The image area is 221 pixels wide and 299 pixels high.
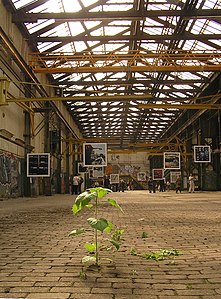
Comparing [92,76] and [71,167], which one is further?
[71,167]

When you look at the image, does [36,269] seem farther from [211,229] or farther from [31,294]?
[211,229]

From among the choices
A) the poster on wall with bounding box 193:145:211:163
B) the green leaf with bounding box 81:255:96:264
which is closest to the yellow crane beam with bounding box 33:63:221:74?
the poster on wall with bounding box 193:145:211:163

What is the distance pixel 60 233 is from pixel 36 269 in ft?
10.0

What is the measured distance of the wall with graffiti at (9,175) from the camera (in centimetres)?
2109

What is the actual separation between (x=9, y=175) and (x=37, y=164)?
1.92m

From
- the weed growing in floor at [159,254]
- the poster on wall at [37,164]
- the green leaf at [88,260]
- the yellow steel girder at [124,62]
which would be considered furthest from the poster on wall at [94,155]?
the green leaf at [88,260]

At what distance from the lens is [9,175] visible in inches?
885

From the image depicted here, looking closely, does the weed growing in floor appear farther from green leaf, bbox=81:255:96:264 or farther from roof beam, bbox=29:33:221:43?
roof beam, bbox=29:33:221:43

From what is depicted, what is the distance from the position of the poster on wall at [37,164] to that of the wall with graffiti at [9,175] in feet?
2.98

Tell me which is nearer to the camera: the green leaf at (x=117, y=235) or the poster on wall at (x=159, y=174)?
the green leaf at (x=117, y=235)

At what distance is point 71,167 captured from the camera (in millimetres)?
49625

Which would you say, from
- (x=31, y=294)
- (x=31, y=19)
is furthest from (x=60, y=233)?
(x=31, y=19)

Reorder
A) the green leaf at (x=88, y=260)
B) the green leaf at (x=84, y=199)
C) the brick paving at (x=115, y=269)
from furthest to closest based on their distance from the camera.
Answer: the green leaf at (x=88, y=260) → the green leaf at (x=84, y=199) → the brick paving at (x=115, y=269)

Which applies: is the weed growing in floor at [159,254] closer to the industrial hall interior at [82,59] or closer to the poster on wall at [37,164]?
the industrial hall interior at [82,59]
